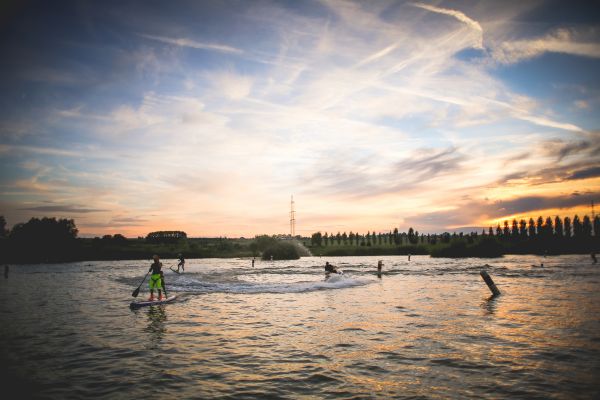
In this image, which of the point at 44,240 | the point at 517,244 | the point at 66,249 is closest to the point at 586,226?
the point at 517,244

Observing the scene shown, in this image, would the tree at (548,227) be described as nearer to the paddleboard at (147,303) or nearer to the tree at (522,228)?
the tree at (522,228)

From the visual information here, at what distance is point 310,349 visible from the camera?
40.5 ft

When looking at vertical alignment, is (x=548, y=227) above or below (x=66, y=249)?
above

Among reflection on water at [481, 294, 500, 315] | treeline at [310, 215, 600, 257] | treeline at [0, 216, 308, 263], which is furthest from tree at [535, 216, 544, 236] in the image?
reflection on water at [481, 294, 500, 315]

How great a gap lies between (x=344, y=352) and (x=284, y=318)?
6799 mm

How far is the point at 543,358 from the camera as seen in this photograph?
1099cm

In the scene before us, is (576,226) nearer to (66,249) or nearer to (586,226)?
(586,226)

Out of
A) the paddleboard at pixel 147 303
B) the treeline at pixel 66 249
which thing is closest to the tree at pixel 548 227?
the treeline at pixel 66 249

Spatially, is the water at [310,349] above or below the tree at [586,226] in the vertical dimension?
below

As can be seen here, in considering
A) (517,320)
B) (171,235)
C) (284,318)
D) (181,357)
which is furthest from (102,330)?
(171,235)

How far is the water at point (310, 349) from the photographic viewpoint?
29.2ft

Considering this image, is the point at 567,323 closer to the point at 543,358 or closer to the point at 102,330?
the point at 543,358

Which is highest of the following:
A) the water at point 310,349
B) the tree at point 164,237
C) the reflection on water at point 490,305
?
the tree at point 164,237

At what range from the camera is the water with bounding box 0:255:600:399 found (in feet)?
29.2
